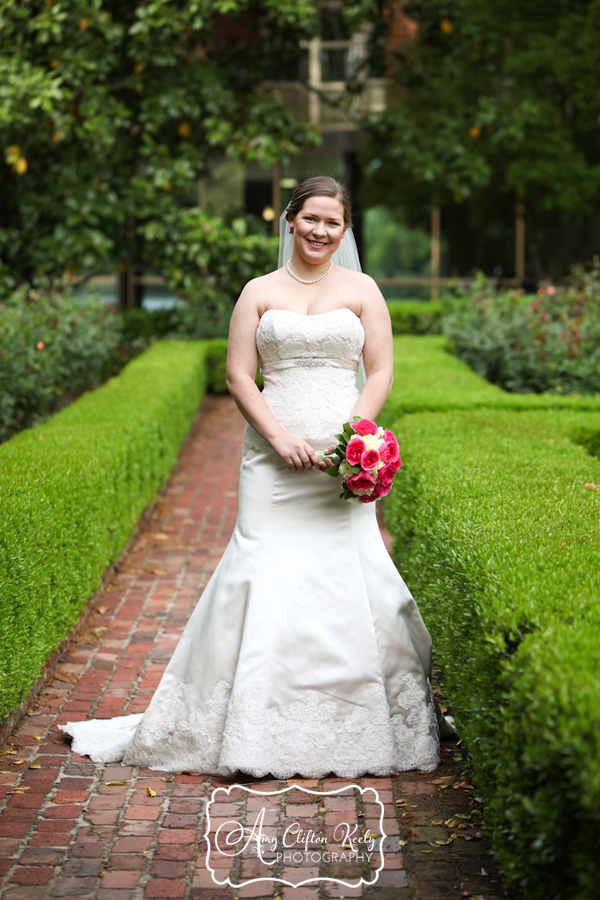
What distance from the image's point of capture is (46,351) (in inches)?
359

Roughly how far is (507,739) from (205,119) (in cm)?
1262

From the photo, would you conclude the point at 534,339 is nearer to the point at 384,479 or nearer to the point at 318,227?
the point at 318,227

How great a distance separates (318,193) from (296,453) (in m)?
1.06

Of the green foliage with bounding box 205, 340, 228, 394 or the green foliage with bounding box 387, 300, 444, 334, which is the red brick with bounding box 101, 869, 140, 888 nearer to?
the green foliage with bounding box 205, 340, 228, 394

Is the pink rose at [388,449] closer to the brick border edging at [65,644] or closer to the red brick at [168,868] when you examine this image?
the red brick at [168,868]

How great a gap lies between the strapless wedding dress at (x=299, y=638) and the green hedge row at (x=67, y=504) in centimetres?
57

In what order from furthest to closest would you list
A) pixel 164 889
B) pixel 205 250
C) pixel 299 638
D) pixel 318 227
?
pixel 205 250, pixel 318 227, pixel 299 638, pixel 164 889

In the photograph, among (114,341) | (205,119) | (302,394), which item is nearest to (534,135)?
(205,119)

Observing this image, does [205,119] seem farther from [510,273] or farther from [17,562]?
[17,562]

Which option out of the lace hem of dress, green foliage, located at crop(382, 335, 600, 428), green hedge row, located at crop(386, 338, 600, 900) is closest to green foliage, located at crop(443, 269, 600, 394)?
green foliage, located at crop(382, 335, 600, 428)

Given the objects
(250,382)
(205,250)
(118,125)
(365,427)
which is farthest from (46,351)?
(365,427)

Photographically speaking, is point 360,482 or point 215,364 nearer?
point 360,482

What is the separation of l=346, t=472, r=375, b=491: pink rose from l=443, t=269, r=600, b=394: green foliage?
6.33 metres

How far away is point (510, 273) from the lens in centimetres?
2069
